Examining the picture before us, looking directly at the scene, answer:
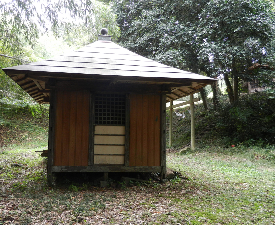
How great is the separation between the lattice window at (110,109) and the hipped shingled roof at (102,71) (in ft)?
1.63

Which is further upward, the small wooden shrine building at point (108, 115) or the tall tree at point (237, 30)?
the tall tree at point (237, 30)

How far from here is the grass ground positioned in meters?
4.39

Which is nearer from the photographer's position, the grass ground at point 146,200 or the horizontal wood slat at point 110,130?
the grass ground at point 146,200

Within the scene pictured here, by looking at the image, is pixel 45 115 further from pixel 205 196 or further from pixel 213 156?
pixel 205 196

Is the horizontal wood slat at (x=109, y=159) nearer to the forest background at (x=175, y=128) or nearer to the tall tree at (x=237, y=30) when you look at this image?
the forest background at (x=175, y=128)

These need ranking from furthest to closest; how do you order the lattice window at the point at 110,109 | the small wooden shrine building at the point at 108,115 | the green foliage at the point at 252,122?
the green foliage at the point at 252,122 < the lattice window at the point at 110,109 < the small wooden shrine building at the point at 108,115

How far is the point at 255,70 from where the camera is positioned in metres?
14.3

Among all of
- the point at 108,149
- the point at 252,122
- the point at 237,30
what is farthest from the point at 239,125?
the point at 108,149

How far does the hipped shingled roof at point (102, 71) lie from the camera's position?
577 centimetres

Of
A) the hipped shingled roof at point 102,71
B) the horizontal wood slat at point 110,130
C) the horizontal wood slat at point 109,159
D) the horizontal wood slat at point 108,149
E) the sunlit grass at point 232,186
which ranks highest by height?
the hipped shingled roof at point 102,71

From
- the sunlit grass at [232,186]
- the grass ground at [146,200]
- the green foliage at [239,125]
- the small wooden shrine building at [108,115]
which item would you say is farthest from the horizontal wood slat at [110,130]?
the green foliage at [239,125]

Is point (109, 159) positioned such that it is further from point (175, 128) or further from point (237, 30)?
point (175, 128)

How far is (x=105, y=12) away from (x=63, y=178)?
248 inches

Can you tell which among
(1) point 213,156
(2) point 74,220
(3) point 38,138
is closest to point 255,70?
(1) point 213,156
